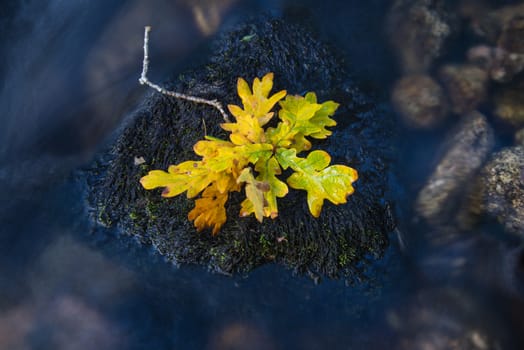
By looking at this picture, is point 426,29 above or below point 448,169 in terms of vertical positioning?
above

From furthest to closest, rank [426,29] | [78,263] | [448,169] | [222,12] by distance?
[426,29] → [222,12] → [448,169] → [78,263]

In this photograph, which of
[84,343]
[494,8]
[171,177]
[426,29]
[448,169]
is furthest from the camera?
[494,8]

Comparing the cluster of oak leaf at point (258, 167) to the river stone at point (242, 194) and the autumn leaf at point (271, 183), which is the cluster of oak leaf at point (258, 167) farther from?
the river stone at point (242, 194)

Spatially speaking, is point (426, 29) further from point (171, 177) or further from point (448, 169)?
point (171, 177)

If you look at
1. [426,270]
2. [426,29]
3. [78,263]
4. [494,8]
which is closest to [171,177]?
[78,263]

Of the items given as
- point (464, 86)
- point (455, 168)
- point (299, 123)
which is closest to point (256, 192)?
point (299, 123)

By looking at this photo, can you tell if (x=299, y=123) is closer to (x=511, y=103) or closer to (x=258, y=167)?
(x=258, y=167)
